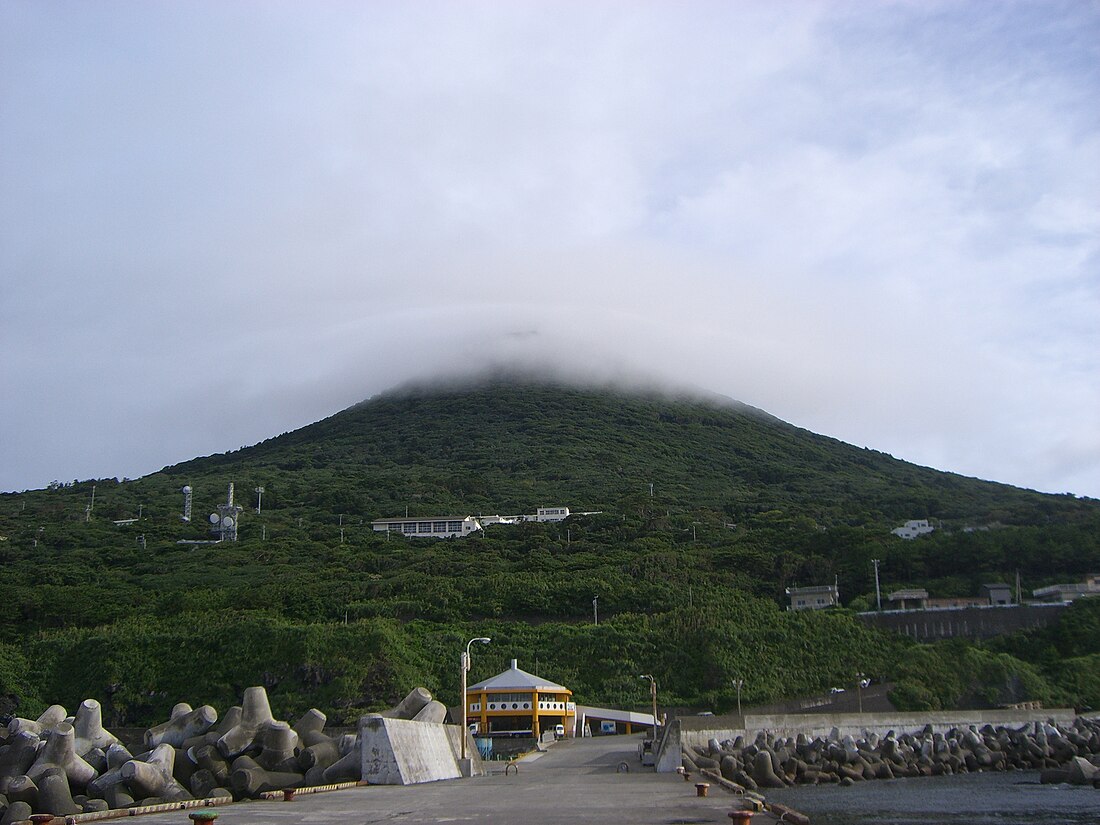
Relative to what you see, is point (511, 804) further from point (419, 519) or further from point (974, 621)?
point (419, 519)

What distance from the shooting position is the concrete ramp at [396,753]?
→ 2159 centimetres

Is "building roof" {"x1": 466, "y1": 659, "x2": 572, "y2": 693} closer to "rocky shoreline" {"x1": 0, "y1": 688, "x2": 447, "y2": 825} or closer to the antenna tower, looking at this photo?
"rocky shoreline" {"x1": 0, "y1": 688, "x2": 447, "y2": 825}

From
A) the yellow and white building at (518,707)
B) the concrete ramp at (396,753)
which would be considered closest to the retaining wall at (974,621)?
the yellow and white building at (518,707)

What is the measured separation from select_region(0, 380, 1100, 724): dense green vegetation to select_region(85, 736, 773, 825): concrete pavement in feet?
89.3

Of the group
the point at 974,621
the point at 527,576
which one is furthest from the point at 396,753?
the point at 527,576

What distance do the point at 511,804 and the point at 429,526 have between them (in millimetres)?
71648

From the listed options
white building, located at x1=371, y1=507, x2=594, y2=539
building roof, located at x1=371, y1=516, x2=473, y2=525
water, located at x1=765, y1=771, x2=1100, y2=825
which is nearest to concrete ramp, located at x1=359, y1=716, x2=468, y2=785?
water, located at x1=765, y1=771, x2=1100, y2=825

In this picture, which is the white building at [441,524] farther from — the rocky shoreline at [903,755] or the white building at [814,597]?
the rocky shoreline at [903,755]

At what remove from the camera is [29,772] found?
20703mm

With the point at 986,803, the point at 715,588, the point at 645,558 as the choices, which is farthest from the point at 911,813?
the point at 645,558

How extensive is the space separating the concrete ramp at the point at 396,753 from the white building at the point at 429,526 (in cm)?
6341

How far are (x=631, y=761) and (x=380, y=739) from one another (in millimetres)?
10921

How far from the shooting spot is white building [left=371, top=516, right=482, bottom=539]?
87562 millimetres

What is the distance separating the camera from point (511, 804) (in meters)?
17.4
